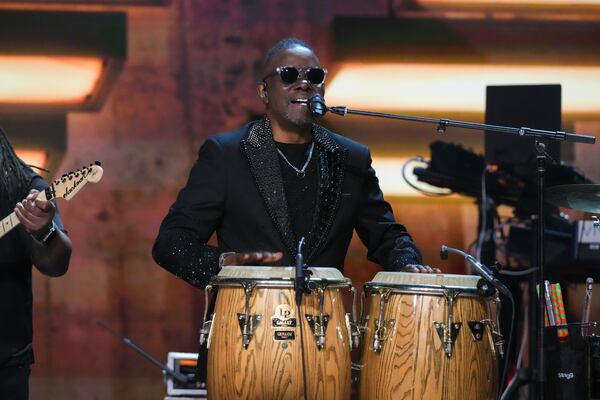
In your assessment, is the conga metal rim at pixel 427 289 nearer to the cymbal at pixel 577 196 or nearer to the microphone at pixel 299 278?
the microphone at pixel 299 278

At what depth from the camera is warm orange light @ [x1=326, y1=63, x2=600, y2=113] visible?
21.6 ft

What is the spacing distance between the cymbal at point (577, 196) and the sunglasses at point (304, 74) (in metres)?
1.05

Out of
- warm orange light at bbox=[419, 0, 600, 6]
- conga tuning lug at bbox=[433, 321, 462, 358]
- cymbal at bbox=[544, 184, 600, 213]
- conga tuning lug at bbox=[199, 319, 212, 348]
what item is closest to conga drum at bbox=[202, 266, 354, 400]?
conga tuning lug at bbox=[199, 319, 212, 348]

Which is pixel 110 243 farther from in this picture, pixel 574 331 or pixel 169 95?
pixel 574 331

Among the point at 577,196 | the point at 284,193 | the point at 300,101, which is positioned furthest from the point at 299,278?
the point at 577,196

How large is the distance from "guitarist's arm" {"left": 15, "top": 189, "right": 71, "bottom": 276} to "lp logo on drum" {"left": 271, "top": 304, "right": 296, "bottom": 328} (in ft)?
3.16

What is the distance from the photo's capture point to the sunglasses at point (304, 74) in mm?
4434

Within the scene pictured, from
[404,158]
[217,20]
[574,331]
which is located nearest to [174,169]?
[217,20]

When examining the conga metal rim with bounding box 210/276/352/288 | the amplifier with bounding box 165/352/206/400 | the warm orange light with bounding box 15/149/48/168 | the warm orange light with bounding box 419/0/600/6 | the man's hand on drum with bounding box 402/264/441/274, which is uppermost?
the warm orange light with bounding box 419/0/600/6

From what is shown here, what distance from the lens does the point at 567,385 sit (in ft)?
15.4

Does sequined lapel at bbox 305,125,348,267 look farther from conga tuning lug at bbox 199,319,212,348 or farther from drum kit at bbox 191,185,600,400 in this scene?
conga tuning lug at bbox 199,319,212,348

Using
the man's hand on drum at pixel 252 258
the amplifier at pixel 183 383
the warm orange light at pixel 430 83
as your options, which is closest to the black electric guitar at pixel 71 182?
the man's hand on drum at pixel 252 258

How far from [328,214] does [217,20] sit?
237 cm

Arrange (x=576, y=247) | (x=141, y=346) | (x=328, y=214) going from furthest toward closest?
(x=141, y=346)
(x=576, y=247)
(x=328, y=214)
